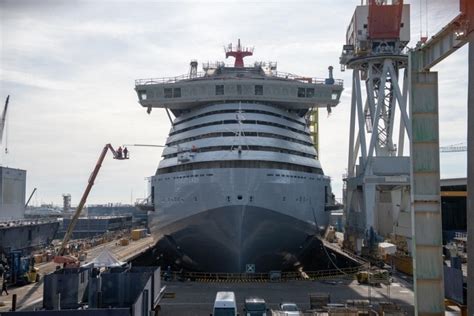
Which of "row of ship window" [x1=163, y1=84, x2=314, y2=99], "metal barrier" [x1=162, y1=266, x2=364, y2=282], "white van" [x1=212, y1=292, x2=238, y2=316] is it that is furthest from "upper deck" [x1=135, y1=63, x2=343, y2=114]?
"white van" [x1=212, y1=292, x2=238, y2=316]

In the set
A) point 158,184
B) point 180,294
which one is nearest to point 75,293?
point 180,294

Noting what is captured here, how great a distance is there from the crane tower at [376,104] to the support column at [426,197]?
70.9 ft

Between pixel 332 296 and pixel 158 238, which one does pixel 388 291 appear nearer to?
pixel 332 296

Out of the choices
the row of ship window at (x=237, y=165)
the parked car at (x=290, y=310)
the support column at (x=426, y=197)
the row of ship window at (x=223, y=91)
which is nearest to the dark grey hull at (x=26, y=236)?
the row of ship window at (x=223, y=91)

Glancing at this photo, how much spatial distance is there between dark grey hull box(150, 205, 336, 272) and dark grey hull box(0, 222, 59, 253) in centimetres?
1921

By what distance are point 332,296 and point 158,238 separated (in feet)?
39.8

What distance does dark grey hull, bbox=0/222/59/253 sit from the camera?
41375mm

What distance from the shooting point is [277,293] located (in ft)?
78.8

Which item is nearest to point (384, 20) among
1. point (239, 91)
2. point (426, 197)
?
point (239, 91)

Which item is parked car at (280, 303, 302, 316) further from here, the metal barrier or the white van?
the metal barrier

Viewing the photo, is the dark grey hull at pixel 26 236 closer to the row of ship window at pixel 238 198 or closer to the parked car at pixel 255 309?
the row of ship window at pixel 238 198

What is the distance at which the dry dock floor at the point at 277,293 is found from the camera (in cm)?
2117

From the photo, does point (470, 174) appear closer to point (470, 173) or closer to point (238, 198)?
point (470, 173)

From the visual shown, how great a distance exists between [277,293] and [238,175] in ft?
20.7
